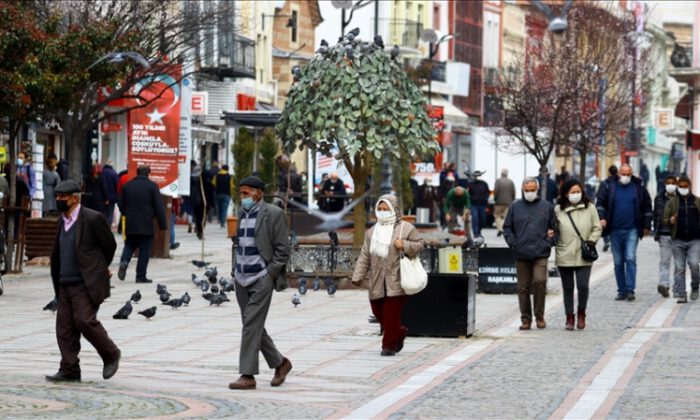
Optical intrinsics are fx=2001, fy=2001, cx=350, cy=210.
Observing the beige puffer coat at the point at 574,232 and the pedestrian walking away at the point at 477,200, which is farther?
the pedestrian walking away at the point at 477,200

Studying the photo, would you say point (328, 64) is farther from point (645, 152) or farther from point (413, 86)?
point (645, 152)

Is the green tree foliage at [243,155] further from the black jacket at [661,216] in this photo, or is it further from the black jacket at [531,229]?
the black jacket at [531,229]

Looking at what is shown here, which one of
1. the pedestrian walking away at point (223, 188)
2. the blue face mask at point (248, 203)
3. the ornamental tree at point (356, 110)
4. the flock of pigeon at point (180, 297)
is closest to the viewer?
the blue face mask at point (248, 203)

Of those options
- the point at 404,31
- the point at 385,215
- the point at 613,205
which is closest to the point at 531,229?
the point at 385,215

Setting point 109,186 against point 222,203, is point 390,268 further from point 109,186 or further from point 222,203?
point 222,203

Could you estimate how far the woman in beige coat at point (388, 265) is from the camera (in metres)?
17.9

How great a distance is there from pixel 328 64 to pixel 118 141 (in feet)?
98.2

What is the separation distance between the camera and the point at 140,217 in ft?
96.3

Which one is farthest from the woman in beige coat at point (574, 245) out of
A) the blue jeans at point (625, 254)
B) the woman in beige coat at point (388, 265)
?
the blue jeans at point (625, 254)

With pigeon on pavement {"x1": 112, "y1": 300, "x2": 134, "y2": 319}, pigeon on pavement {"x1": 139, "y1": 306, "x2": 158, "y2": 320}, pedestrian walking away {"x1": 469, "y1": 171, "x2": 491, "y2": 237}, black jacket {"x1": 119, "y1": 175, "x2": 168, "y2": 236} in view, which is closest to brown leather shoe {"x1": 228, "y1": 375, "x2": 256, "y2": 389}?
pigeon on pavement {"x1": 139, "y1": 306, "x2": 158, "y2": 320}

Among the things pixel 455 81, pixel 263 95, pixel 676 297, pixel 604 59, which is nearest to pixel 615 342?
pixel 676 297

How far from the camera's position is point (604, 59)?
66312mm

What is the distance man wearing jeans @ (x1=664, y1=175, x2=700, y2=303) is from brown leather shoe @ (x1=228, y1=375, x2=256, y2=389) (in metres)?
12.4

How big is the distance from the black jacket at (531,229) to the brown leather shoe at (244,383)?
677 centimetres
